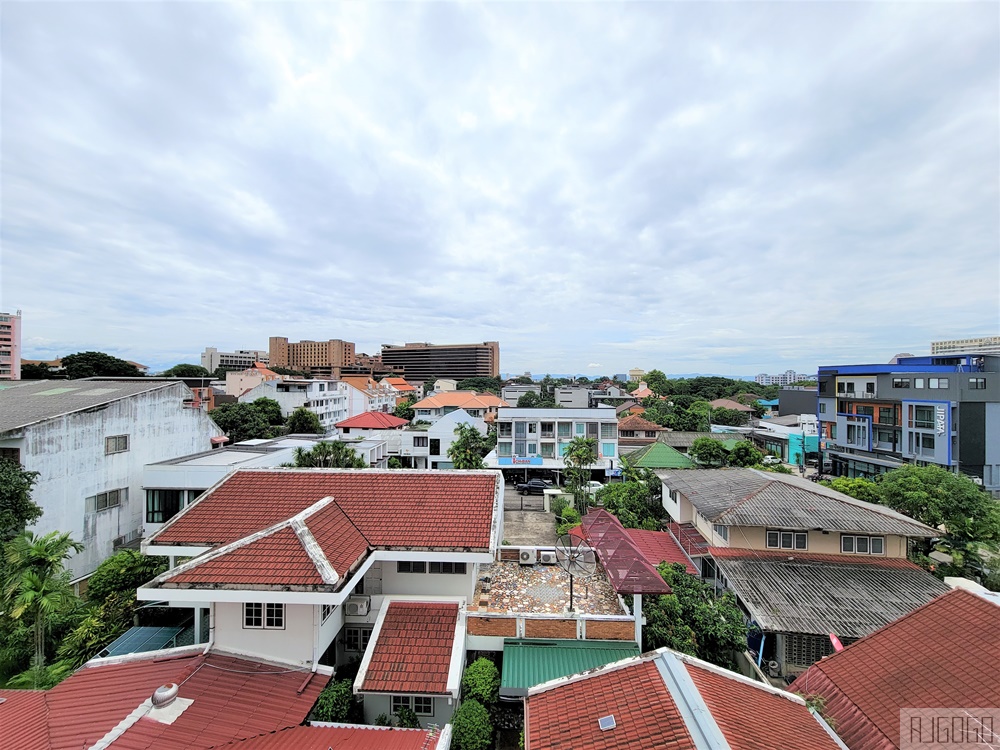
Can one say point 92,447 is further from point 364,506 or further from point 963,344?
point 963,344

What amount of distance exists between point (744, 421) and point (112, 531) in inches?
2925

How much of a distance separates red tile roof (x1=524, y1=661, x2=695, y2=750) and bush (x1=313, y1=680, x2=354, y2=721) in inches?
169

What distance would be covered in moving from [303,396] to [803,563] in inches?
2232

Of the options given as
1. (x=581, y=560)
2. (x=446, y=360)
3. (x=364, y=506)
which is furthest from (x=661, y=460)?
(x=446, y=360)

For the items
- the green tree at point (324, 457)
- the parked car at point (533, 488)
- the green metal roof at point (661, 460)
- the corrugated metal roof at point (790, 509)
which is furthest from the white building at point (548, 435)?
the corrugated metal roof at point (790, 509)

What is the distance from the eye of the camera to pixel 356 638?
12.2m

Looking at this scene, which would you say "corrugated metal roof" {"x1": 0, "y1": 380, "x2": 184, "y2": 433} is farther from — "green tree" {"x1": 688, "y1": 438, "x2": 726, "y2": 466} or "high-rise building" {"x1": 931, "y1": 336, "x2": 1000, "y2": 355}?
"high-rise building" {"x1": 931, "y1": 336, "x2": 1000, "y2": 355}

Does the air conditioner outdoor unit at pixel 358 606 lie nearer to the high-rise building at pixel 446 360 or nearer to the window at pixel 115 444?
the window at pixel 115 444

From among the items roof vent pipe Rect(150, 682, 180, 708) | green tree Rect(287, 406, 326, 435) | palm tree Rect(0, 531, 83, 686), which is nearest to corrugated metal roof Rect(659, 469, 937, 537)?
roof vent pipe Rect(150, 682, 180, 708)

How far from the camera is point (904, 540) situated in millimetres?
16234

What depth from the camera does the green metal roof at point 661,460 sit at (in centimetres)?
3362

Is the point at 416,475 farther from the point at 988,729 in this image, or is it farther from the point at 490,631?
the point at 988,729

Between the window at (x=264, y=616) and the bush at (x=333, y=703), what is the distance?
5.63ft

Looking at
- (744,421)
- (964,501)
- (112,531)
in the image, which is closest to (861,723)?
(964,501)
